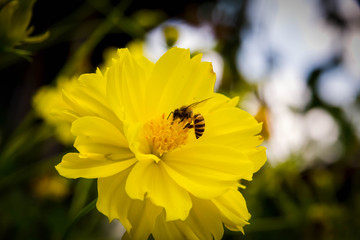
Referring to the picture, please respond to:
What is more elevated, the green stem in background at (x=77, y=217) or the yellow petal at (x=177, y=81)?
the yellow petal at (x=177, y=81)

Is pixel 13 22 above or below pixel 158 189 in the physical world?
above

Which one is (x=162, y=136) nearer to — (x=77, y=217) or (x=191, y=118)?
(x=191, y=118)

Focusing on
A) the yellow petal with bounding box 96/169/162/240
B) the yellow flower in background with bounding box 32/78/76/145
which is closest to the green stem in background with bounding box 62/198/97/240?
the yellow petal with bounding box 96/169/162/240

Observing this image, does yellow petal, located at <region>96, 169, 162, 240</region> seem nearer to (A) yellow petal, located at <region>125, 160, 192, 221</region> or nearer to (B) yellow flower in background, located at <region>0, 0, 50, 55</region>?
(A) yellow petal, located at <region>125, 160, 192, 221</region>

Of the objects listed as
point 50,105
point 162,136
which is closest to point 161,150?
point 162,136

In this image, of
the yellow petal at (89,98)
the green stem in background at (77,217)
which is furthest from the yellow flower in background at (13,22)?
the green stem in background at (77,217)

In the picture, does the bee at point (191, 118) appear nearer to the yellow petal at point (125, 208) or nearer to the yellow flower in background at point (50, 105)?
the yellow petal at point (125, 208)

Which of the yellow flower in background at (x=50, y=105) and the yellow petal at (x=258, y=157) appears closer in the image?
the yellow petal at (x=258, y=157)
